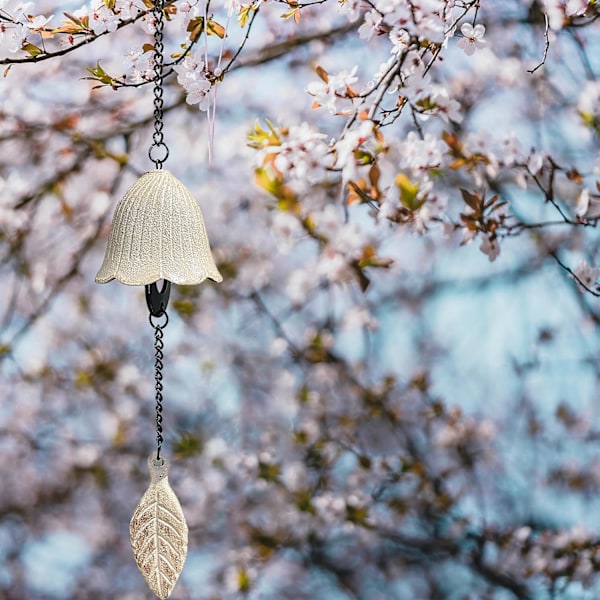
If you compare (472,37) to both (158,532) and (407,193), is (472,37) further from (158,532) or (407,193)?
(158,532)

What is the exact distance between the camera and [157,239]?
1.04 metres

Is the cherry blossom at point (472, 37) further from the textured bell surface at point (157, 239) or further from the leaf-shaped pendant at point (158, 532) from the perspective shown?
the leaf-shaped pendant at point (158, 532)

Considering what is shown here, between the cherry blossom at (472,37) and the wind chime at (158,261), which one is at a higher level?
the cherry blossom at (472,37)

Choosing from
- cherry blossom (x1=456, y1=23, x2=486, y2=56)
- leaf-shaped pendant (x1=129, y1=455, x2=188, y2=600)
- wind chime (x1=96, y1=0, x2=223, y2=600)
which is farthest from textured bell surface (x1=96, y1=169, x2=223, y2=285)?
cherry blossom (x1=456, y1=23, x2=486, y2=56)

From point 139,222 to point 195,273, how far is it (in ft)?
0.34

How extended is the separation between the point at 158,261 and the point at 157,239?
0.03 metres

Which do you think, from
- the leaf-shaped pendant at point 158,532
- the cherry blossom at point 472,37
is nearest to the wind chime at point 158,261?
the leaf-shaped pendant at point 158,532

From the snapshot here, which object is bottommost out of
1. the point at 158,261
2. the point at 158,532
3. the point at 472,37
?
the point at 158,532

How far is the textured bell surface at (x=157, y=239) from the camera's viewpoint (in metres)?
1.02

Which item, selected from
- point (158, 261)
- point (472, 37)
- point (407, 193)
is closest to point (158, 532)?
point (158, 261)

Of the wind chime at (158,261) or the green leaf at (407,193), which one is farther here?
the green leaf at (407,193)

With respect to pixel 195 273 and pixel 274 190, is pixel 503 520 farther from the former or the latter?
pixel 195 273

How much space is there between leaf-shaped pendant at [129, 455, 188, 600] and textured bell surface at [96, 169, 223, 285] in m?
0.27

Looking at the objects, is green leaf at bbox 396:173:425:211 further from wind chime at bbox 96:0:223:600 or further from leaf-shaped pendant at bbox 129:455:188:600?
leaf-shaped pendant at bbox 129:455:188:600
